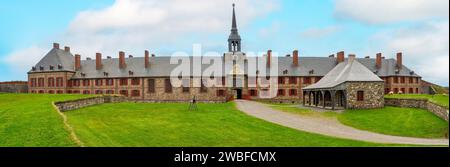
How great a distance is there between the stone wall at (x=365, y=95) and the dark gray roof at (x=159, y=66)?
77.4ft

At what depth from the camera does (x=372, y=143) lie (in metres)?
18.1

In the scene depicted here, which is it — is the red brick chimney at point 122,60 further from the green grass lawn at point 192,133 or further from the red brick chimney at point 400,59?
the red brick chimney at point 400,59

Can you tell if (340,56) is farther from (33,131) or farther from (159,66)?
(33,131)

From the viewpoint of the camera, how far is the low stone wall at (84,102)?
1190 inches

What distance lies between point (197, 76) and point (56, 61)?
2579 centimetres

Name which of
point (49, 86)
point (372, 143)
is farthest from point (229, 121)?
point (49, 86)

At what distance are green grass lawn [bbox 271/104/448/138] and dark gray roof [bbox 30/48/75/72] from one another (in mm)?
46298

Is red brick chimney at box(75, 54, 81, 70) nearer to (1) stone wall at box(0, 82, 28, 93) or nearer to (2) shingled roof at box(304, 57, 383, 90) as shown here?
(1) stone wall at box(0, 82, 28, 93)

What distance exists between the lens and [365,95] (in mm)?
35344

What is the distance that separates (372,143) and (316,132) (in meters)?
4.24

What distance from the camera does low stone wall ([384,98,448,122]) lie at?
25.8 metres

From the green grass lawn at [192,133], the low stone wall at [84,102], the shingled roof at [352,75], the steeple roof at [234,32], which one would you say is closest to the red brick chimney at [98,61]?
the low stone wall at [84,102]

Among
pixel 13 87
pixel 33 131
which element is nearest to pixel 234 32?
pixel 13 87

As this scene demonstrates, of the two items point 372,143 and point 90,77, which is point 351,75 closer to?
point 372,143
